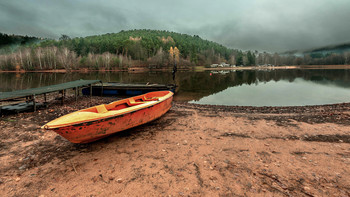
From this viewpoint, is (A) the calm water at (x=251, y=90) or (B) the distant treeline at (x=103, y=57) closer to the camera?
(A) the calm water at (x=251, y=90)

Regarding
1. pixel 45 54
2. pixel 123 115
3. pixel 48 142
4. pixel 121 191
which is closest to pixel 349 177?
pixel 121 191

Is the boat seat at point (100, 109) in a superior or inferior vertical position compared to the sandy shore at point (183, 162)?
superior

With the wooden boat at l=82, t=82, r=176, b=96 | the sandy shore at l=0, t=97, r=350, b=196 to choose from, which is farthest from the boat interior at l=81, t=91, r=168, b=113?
the wooden boat at l=82, t=82, r=176, b=96

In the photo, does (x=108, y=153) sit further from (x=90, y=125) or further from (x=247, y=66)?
(x=247, y=66)

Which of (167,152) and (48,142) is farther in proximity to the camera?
(48,142)

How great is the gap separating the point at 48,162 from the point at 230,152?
227 inches

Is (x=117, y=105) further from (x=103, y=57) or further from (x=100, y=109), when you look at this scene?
(x=103, y=57)

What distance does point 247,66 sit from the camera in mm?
142750

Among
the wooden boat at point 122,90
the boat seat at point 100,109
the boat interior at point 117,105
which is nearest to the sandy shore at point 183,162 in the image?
the boat seat at point 100,109

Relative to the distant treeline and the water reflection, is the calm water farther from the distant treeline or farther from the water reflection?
the distant treeline

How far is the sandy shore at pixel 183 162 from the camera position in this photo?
365 centimetres

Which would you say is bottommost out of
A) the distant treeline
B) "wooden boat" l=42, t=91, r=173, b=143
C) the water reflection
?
the water reflection

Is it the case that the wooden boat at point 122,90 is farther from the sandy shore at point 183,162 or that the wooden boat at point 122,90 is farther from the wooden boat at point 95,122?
the wooden boat at point 95,122

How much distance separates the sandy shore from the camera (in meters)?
3.65
